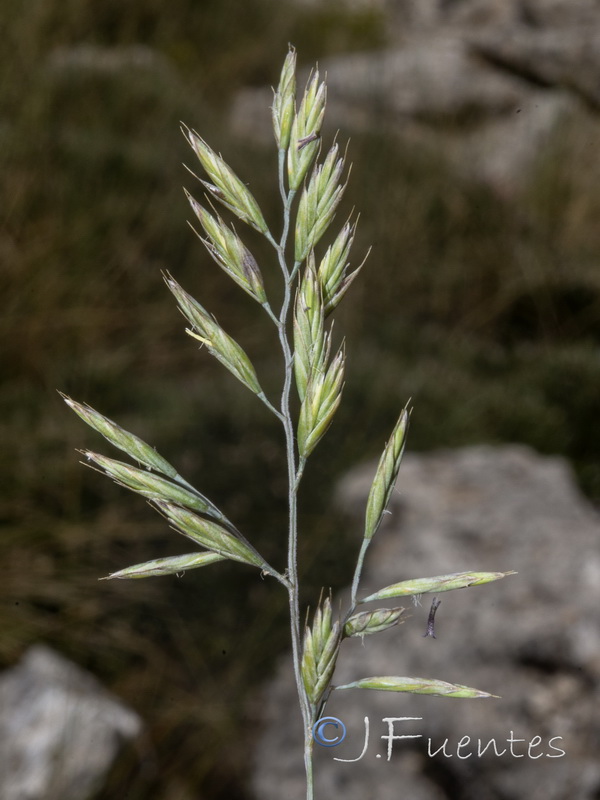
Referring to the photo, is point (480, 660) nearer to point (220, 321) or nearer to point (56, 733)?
point (56, 733)

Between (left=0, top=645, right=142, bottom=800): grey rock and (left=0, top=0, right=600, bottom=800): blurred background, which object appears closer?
(left=0, top=645, right=142, bottom=800): grey rock

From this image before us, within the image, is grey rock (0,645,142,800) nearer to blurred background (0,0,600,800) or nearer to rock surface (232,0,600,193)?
blurred background (0,0,600,800)

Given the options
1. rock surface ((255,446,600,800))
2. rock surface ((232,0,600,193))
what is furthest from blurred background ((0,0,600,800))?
rock surface ((255,446,600,800))

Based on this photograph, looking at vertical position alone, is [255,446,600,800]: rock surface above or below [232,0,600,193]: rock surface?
below

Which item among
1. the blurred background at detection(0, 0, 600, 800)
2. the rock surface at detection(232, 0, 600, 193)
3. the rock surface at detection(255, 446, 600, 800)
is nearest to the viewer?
the rock surface at detection(255, 446, 600, 800)

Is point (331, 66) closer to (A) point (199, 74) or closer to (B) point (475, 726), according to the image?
(A) point (199, 74)

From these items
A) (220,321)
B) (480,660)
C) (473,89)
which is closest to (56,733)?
(480,660)

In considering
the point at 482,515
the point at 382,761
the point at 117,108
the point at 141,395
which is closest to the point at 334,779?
the point at 382,761

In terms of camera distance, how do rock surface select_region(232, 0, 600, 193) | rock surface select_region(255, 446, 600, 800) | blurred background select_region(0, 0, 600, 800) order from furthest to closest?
rock surface select_region(232, 0, 600, 193)
blurred background select_region(0, 0, 600, 800)
rock surface select_region(255, 446, 600, 800)
